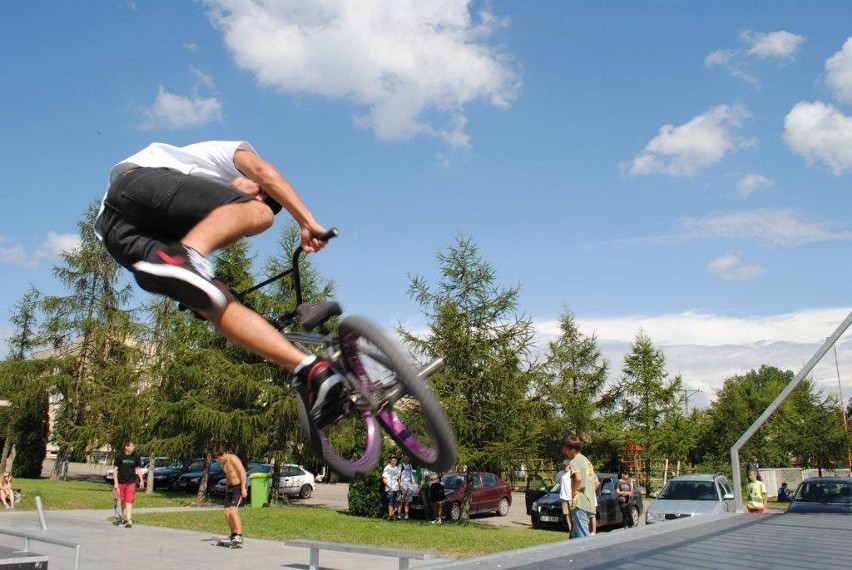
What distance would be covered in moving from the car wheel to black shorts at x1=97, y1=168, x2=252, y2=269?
71.8 ft

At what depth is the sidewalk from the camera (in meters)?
A: 11.2

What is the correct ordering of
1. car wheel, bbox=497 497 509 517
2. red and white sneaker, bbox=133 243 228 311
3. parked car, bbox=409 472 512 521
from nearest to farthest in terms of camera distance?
1. red and white sneaker, bbox=133 243 228 311
2. parked car, bbox=409 472 512 521
3. car wheel, bbox=497 497 509 517

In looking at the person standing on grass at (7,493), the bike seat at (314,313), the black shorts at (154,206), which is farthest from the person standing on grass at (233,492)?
the black shorts at (154,206)

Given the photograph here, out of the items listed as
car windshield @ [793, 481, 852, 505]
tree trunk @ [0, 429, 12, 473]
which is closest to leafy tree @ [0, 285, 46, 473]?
tree trunk @ [0, 429, 12, 473]

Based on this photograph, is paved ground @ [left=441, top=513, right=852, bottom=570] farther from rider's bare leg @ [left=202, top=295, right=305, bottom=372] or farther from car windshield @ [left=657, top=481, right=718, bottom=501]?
car windshield @ [left=657, top=481, right=718, bottom=501]

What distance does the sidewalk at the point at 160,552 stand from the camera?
1122 centimetres

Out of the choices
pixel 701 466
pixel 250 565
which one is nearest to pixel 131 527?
pixel 250 565

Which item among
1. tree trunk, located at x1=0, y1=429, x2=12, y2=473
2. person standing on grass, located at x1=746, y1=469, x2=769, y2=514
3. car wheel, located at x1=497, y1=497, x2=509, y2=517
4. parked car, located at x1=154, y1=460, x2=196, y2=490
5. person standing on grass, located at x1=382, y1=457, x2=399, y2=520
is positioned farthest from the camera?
tree trunk, located at x1=0, y1=429, x2=12, y2=473

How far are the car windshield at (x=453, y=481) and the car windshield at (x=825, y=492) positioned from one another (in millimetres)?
10012

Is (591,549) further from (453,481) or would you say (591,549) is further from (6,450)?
(6,450)

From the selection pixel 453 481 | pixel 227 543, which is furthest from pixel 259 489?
pixel 227 543

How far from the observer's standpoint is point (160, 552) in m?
12.5

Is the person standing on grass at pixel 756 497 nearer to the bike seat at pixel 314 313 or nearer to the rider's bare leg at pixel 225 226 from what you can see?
the bike seat at pixel 314 313

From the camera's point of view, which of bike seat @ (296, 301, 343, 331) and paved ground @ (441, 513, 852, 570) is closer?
bike seat @ (296, 301, 343, 331)
